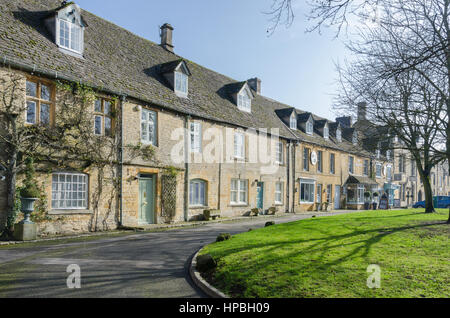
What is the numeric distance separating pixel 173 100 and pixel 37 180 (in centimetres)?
866

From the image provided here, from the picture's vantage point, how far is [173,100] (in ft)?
65.5

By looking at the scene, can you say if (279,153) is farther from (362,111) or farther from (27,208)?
(27,208)

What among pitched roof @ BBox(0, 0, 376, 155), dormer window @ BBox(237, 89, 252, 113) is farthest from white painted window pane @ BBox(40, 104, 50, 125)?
dormer window @ BBox(237, 89, 252, 113)

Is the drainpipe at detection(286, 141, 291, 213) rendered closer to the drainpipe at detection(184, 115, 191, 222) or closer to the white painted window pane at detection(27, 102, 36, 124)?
the drainpipe at detection(184, 115, 191, 222)

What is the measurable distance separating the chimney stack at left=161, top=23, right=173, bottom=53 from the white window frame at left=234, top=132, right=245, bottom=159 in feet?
24.5

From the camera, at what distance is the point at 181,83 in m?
21.3

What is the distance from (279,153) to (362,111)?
36.6 ft

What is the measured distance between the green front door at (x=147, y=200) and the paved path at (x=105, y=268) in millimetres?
4895

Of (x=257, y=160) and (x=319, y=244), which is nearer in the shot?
(x=319, y=244)

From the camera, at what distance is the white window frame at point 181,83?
21.0 m

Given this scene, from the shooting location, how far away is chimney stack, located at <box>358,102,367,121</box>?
54.1ft

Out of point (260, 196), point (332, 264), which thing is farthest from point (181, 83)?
point (332, 264)
